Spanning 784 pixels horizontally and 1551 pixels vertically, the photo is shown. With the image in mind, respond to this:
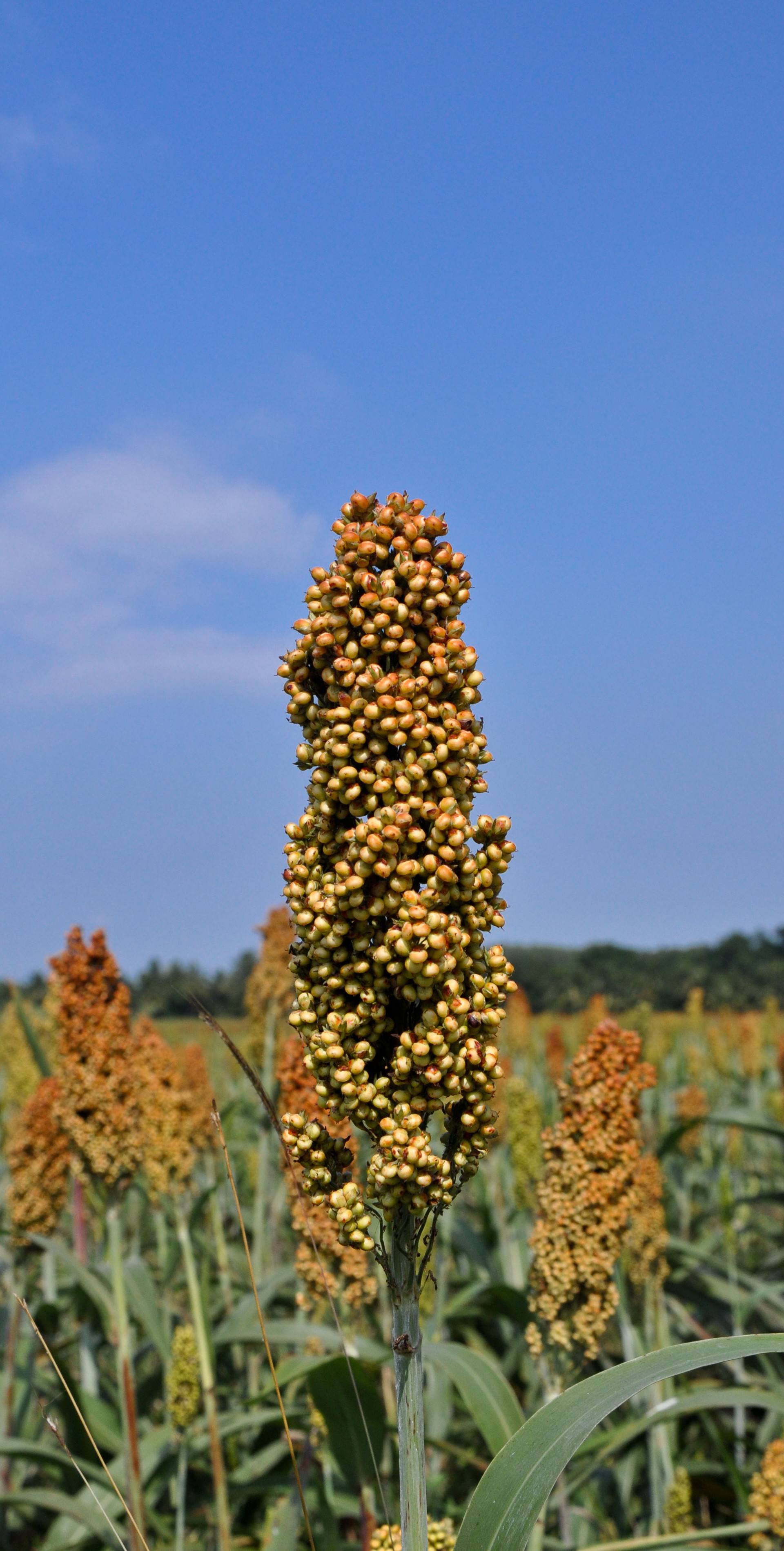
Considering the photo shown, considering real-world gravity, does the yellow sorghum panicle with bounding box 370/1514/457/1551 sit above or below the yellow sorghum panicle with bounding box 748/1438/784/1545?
above

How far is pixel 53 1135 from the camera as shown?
6.66 metres

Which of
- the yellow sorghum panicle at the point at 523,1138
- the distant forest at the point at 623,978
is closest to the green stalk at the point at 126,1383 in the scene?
the yellow sorghum panicle at the point at 523,1138

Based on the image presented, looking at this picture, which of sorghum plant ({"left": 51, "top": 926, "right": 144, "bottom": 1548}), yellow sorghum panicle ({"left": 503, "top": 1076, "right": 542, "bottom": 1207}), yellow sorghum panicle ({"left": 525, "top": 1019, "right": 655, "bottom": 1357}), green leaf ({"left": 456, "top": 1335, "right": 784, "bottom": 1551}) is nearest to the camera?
green leaf ({"left": 456, "top": 1335, "right": 784, "bottom": 1551})

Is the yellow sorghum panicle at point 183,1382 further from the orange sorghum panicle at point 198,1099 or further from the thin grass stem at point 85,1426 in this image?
the orange sorghum panicle at point 198,1099

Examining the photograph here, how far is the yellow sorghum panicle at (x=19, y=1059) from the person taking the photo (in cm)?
1142

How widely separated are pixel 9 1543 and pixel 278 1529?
10.1 ft

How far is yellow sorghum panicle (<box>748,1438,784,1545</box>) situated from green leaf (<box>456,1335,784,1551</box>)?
8.40ft

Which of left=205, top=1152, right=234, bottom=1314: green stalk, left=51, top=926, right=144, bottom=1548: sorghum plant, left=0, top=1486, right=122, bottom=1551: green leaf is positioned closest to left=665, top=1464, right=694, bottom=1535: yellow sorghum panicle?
left=0, top=1486, right=122, bottom=1551: green leaf

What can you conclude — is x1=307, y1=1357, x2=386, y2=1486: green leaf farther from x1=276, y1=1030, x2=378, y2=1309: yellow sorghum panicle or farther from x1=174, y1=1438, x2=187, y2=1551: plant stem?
x1=174, y1=1438, x2=187, y2=1551: plant stem

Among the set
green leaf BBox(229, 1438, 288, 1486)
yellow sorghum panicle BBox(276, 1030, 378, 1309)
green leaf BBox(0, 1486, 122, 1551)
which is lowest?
green leaf BBox(229, 1438, 288, 1486)

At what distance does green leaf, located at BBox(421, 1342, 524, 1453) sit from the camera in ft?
12.6

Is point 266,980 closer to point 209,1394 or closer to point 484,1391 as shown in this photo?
point 209,1394

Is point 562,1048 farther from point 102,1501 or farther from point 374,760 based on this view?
point 374,760

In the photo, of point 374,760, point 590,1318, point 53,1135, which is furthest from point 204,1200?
point 374,760
